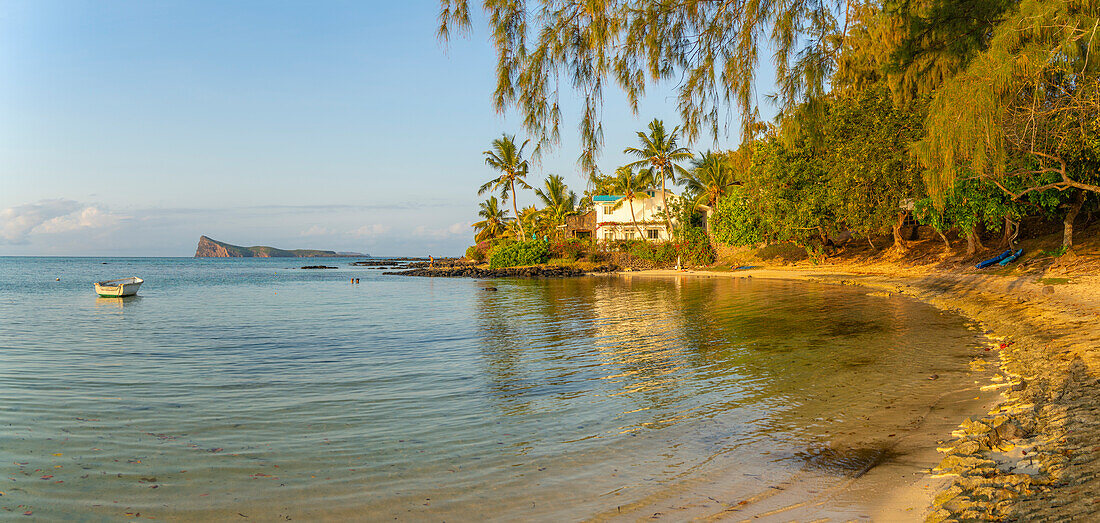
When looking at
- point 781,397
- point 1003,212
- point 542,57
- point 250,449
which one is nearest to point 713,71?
point 542,57

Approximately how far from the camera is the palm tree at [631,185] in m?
64.6

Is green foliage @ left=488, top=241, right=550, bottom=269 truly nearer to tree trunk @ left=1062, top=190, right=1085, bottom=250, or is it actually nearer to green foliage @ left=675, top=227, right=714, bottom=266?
green foliage @ left=675, top=227, right=714, bottom=266

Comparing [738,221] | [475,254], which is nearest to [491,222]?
[475,254]

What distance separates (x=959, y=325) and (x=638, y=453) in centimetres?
1279

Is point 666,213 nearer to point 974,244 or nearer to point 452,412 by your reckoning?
point 974,244

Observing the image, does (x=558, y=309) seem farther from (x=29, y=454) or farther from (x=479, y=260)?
(x=479, y=260)

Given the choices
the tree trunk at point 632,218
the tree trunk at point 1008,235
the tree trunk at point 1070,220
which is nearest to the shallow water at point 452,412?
the tree trunk at point 1070,220

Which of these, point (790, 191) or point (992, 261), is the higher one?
point (790, 191)

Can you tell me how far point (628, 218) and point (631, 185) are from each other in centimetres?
456

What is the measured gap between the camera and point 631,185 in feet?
224

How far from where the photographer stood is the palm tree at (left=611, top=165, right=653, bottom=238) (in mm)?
64625

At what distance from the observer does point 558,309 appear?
84.5ft

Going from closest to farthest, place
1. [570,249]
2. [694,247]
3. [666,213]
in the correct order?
[694,247] < [666,213] < [570,249]

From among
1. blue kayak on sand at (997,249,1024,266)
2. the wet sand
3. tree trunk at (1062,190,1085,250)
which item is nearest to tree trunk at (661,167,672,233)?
blue kayak on sand at (997,249,1024,266)
